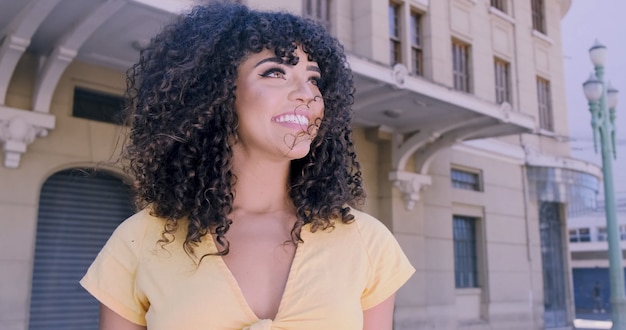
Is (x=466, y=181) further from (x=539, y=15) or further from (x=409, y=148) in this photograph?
(x=539, y=15)

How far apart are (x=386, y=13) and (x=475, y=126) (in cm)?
264

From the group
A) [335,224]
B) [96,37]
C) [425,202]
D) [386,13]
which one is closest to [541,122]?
[425,202]

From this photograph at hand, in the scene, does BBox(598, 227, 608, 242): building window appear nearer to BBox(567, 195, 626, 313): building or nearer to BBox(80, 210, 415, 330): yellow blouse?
BBox(567, 195, 626, 313): building

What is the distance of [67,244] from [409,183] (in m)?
6.21

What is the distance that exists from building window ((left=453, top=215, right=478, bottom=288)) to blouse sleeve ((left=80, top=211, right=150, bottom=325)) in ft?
39.3

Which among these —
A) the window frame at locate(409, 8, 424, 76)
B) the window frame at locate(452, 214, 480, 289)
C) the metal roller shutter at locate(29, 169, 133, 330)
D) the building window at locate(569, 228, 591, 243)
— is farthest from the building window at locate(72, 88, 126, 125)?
the building window at locate(569, 228, 591, 243)

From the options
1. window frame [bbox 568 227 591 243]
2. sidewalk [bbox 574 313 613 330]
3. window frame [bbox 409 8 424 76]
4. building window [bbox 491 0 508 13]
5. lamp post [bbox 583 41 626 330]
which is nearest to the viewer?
lamp post [bbox 583 41 626 330]

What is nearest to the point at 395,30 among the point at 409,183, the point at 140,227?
the point at 409,183

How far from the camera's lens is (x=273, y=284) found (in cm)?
167

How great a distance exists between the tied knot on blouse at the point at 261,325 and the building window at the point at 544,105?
15485mm

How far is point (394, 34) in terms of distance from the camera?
11781mm

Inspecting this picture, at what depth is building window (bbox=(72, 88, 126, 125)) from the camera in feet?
26.4

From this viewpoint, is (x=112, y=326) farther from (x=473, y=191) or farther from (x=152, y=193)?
(x=473, y=191)

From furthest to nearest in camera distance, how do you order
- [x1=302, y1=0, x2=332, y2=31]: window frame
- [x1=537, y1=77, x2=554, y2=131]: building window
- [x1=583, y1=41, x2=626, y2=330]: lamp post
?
1. [x1=537, y1=77, x2=554, y2=131]: building window
2. [x1=302, y1=0, x2=332, y2=31]: window frame
3. [x1=583, y1=41, x2=626, y2=330]: lamp post
